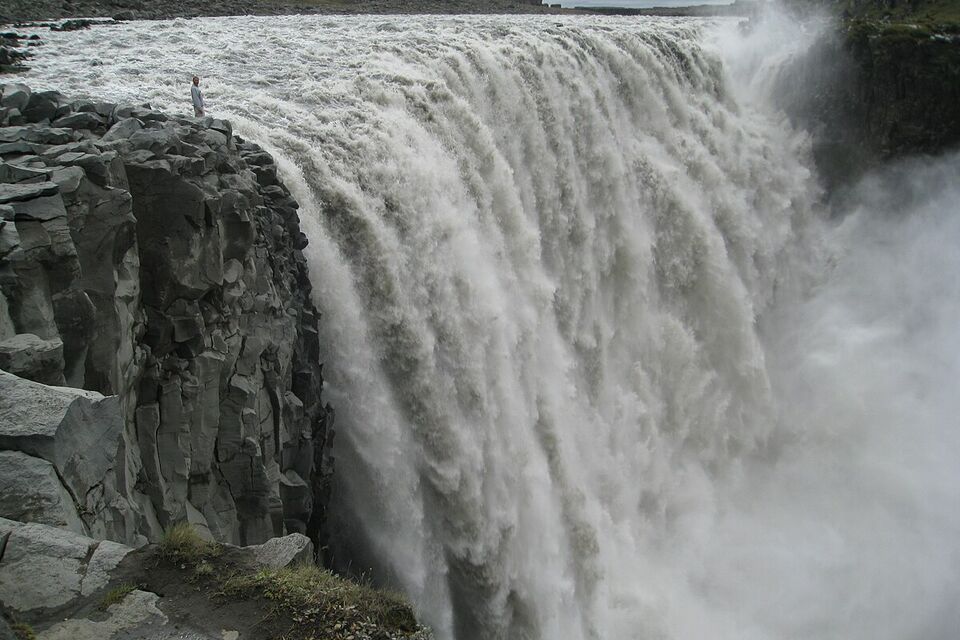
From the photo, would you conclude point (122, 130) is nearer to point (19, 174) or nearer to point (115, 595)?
point (19, 174)

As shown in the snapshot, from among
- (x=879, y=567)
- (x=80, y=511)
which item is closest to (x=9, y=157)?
(x=80, y=511)

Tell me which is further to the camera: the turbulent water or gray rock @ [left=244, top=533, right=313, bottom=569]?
the turbulent water

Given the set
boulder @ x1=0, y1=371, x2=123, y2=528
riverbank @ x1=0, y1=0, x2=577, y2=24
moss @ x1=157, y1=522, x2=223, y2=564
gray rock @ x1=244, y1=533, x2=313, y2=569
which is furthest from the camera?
riverbank @ x1=0, y1=0, x2=577, y2=24

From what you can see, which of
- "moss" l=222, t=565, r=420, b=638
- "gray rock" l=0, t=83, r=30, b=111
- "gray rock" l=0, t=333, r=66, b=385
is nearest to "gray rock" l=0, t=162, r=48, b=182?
"gray rock" l=0, t=333, r=66, b=385

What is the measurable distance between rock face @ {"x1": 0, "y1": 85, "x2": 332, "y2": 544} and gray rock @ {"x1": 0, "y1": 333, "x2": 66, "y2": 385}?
2 centimetres

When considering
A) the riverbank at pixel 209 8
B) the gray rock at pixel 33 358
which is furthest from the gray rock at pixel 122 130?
the riverbank at pixel 209 8

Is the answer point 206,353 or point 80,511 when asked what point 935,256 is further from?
point 80,511

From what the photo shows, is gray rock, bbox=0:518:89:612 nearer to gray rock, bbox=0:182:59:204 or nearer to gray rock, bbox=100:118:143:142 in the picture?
gray rock, bbox=0:182:59:204

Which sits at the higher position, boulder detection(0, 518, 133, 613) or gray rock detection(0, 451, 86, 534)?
gray rock detection(0, 451, 86, 534)

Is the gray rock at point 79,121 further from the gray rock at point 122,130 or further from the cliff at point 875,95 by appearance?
the cliff at point 875,95

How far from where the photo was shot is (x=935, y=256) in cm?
3244

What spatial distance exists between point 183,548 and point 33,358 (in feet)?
7.33

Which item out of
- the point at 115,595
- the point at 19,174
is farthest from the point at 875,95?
the point at 115,595

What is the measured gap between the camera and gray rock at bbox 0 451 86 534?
6.74 m
